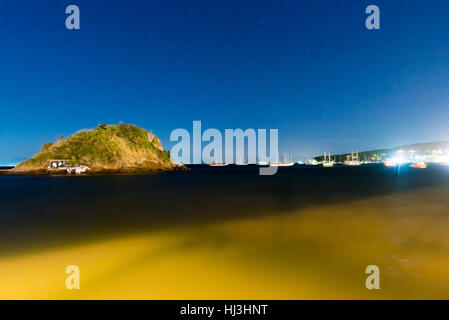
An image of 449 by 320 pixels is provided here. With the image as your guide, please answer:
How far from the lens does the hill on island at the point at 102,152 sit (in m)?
86.8

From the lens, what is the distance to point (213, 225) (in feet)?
47.3

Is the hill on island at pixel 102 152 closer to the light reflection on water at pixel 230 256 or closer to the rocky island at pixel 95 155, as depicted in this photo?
the rocky island at pixel 95 155

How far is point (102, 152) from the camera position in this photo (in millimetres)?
89750

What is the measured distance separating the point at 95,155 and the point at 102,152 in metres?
2.52

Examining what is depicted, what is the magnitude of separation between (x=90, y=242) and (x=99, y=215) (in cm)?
755

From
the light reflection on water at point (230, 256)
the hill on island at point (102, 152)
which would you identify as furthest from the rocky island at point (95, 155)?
the light reflection on water at point (230, 256)

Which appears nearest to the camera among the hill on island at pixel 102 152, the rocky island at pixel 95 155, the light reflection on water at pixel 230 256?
the light reflection on water at pixel 230 256

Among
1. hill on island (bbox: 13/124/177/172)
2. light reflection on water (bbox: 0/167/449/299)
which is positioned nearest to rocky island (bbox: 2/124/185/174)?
hill on island (bbox: 13/124/177/172)

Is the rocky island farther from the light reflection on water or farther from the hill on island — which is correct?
the light reflection on water

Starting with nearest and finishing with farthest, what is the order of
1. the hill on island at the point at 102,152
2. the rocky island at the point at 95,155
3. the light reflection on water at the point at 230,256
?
the light reflection on water at the point at 230,256 → the rocky island at the point at 95,155 → the hill on island at the point at 102,152

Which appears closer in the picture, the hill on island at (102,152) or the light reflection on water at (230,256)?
the light reflection on water at (230,256)

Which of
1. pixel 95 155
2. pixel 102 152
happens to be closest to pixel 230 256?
pixel 102 152
